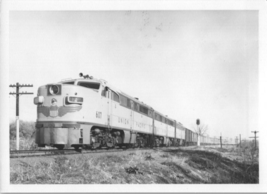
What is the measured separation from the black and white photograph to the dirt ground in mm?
34

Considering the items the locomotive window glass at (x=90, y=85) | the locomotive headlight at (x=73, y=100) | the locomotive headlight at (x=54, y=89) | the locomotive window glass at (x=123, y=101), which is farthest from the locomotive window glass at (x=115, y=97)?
the locomotive headlight at (x=54, y=89)

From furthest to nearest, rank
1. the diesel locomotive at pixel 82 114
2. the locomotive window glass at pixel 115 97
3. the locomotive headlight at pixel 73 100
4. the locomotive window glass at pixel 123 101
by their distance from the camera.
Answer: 1. the locomotive window glass at pixel 123 101
2. the locomotive window glass at pixel 115 97
3. the locomotive headlight at pixel 73 100
4. the diesel locomotive at pixel 82 114

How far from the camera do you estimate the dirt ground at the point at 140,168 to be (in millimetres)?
10062

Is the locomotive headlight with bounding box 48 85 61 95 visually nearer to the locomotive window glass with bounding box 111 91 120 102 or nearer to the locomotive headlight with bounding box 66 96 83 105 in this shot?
the locomotive headlight with bounding box 66 96 83 105

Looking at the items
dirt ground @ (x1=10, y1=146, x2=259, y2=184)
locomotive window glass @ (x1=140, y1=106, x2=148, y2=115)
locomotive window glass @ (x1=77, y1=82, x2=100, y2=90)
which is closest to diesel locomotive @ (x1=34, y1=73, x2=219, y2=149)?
locomotive window glass @ (x1=77, y1=82, x2=100, y2=90)

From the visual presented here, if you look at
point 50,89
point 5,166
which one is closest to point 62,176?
point 5,166

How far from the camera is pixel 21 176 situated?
33.2ft

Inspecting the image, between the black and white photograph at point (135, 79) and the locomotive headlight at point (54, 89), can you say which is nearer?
the black and white photograph at point (135, 79)

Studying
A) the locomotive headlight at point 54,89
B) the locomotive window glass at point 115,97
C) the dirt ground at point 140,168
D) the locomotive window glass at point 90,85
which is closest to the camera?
the dirt ground at point 140,168

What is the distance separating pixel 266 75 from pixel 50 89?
23.8ft

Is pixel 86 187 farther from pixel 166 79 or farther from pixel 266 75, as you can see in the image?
pixel 266 75

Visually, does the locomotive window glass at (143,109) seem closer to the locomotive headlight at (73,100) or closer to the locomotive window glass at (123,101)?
the locomotive window glass at (123,101)

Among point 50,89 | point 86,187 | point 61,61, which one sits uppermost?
point 61,61

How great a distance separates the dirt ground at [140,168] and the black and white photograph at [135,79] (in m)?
0.03
